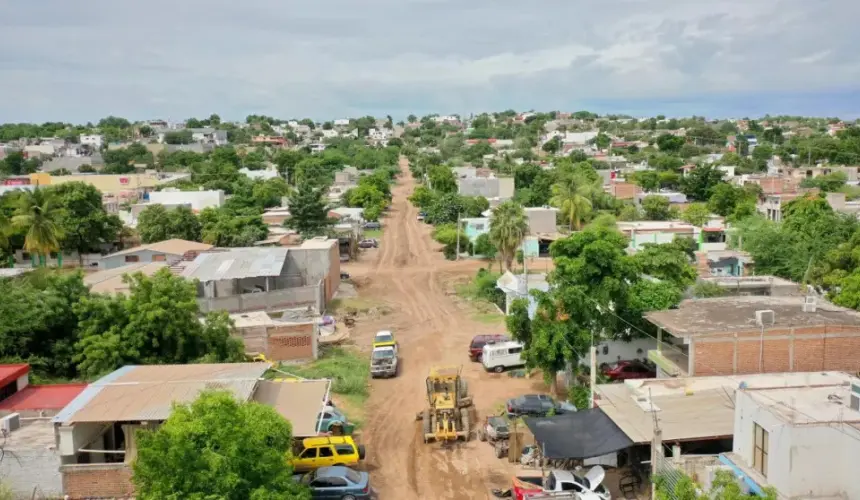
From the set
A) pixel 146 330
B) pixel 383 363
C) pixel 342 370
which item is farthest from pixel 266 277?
pixel 146 330

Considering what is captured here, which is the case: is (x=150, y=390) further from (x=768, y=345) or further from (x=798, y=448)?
(x=768, y=345)

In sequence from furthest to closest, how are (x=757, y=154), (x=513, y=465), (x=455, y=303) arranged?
(x=757, y=154) → (x=455, y=303) → (x=513, y=465)

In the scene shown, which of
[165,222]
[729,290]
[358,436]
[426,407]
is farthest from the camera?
[165,222]

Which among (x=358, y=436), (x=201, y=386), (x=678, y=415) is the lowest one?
(x=358, y=436)

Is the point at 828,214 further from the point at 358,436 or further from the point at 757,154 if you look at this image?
the point at 757,154

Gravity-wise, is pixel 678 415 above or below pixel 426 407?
above

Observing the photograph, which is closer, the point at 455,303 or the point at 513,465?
the point at 513,465

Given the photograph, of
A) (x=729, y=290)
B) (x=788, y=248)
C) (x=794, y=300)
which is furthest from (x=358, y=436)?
(x=788, y=248)

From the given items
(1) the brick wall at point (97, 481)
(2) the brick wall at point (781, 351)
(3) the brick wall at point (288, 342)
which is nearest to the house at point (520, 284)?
(3) the brick wall at point (288, 342)

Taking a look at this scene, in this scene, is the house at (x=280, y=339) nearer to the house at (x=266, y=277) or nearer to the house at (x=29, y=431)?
the house at (x=266, y=277)
